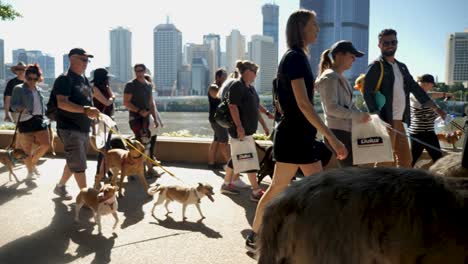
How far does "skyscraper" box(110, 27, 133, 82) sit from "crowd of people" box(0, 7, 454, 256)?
64016mm

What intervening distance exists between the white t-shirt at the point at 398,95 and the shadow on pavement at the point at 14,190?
5749 millimetres

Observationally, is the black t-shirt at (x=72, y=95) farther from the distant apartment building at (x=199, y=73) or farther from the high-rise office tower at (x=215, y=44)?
the high-rise office tower at (x=215, y=44)

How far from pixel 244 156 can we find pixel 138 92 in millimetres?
3006

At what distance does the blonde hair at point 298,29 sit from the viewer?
12.7 feet

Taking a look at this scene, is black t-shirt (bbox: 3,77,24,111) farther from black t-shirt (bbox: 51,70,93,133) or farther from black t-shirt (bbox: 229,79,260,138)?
black t-shirt (bbox: 229,79,260,138)

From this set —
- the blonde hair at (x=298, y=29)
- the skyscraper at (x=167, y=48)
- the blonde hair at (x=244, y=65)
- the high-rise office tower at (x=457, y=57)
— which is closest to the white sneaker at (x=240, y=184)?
the blonde hair at (x=244, y=65)

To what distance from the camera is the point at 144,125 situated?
8.28m

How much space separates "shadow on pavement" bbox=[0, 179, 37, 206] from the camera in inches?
262

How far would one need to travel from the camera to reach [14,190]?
718cm

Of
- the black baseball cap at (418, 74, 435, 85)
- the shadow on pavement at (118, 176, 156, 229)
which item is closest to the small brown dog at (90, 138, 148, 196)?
the shadow on pavement at (118, 176, 156, 229)

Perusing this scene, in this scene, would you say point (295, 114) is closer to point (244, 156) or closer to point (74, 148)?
point (244, 156)

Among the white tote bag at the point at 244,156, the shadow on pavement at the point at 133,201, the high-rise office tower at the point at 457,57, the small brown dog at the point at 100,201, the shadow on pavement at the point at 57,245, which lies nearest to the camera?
the shadow on pavement at the point at 57,245

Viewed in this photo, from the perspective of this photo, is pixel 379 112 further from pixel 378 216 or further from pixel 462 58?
pixel 462 58

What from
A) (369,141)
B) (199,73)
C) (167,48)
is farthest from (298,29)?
(167,48)
